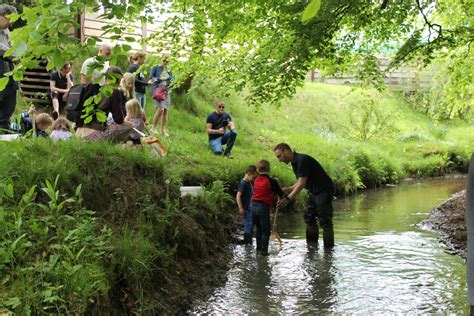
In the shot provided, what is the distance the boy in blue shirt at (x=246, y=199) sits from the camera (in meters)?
10.1

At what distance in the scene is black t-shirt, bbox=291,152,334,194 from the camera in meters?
9.89

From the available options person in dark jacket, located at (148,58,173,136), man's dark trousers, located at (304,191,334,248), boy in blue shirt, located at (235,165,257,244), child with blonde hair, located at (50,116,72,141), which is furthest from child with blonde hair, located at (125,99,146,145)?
person in dark jacket, located at (148,58,173,136)

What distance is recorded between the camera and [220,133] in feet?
50.8

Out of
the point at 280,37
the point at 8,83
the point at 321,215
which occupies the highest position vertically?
the point at 280,37

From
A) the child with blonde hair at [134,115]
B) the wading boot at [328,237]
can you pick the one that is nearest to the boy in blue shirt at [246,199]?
the wading boot at [328,237]

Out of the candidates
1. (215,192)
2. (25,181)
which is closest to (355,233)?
(215,192)

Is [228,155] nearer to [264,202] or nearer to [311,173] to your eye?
[311,173]

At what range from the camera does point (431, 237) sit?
11133 mm

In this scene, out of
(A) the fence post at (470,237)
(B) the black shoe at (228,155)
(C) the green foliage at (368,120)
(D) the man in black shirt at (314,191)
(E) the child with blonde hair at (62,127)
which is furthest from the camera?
(C) the green foliage at (368,120)

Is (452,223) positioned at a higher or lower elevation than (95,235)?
lower

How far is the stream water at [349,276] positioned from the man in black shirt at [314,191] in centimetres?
30

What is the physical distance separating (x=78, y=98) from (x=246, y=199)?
12.0 ft

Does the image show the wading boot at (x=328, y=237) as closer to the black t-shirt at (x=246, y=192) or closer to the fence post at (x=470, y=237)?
the black t-shirt at (x=246, y=192)

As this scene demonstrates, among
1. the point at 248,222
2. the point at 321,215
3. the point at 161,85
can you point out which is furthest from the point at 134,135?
the point at 161,85
